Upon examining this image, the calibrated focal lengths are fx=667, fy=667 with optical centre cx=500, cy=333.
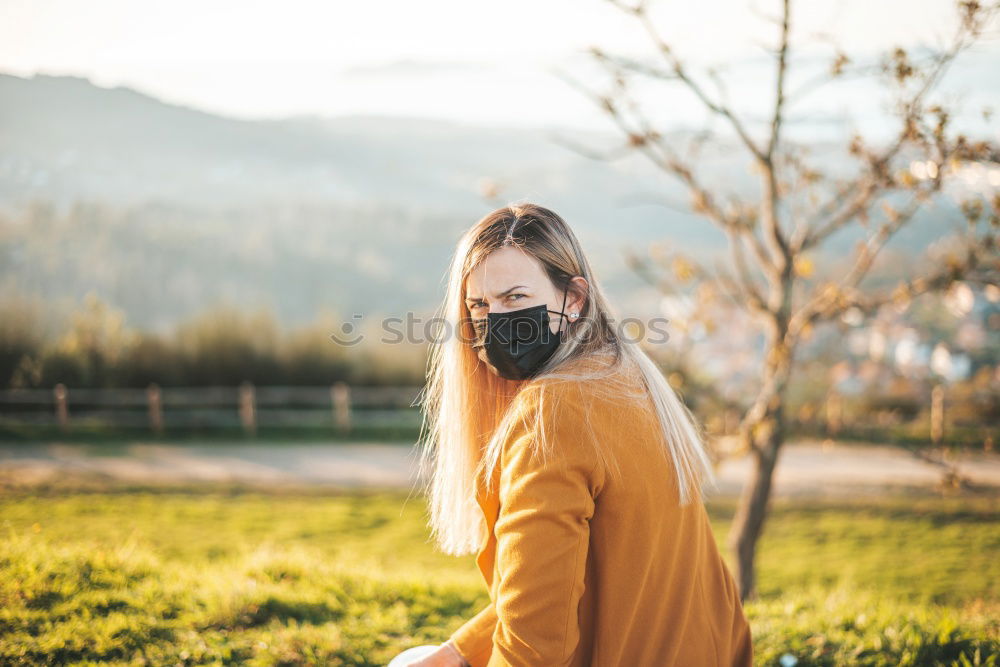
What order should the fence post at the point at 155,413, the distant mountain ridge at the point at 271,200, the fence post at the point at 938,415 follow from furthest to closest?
the distant mountain ridge at the point at 271,200 < the fence post at the point at 155,413 < the fence post at the point at 938,415

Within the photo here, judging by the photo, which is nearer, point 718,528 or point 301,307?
point 718,528

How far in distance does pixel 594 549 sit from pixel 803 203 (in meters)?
4.21

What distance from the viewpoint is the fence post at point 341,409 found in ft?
44.8

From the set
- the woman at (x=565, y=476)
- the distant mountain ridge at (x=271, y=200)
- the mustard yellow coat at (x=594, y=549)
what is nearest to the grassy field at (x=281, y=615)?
the woman at (x=565, y=476)

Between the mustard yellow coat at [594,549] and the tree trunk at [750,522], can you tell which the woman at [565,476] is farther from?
the tree trunk at [750,522]

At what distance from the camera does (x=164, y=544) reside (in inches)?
271

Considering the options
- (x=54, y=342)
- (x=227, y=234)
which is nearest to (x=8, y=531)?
(x=54, y=342)

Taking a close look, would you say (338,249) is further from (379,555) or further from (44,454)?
(379,555)

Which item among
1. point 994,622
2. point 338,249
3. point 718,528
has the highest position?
point 338,249

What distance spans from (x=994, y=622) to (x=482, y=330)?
128 inches

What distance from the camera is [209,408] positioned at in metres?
13.9

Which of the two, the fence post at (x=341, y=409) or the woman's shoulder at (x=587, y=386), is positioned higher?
the woman's shoulder at (x=587, y=386)

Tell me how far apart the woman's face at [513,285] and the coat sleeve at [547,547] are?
16.9 inches

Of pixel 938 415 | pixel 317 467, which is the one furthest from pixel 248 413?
pixel 938 415
